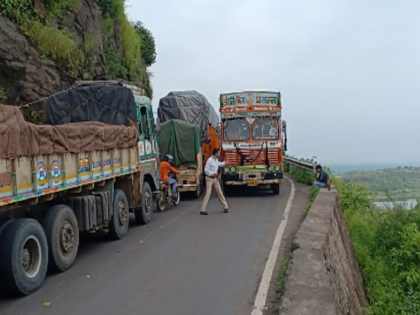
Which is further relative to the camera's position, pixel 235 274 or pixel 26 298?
pixel 235 274

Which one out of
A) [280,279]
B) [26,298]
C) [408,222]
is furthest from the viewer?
[408,222]

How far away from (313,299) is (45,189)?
4.05 metres

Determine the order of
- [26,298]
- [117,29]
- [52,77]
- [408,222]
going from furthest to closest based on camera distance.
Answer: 1. [117,29]
2. [52,77]
3. [408,222]
4. [26,298]

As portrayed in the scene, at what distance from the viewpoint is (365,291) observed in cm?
1167

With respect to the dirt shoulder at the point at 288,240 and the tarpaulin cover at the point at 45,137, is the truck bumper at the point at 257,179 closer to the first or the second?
the dirt shoulder at the point at 288,240

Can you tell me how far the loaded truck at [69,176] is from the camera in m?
6.65

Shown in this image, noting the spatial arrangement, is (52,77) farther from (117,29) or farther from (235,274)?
(235,274)

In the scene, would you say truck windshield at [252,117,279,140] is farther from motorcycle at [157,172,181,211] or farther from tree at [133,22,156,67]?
tree at [133,22,156,67]

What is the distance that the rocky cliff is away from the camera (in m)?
16.4

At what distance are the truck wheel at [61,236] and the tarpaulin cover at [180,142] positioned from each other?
344 inches

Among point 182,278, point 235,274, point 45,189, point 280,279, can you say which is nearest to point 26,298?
point 45,189

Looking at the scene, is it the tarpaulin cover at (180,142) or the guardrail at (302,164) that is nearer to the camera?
the tarpaulin cover at (180,142)

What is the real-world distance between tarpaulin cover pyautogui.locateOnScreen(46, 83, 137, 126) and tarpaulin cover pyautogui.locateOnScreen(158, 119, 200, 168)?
5425mm

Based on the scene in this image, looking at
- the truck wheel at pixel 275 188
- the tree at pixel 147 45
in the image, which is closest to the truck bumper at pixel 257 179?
the truck wheel at pixel 275 188
